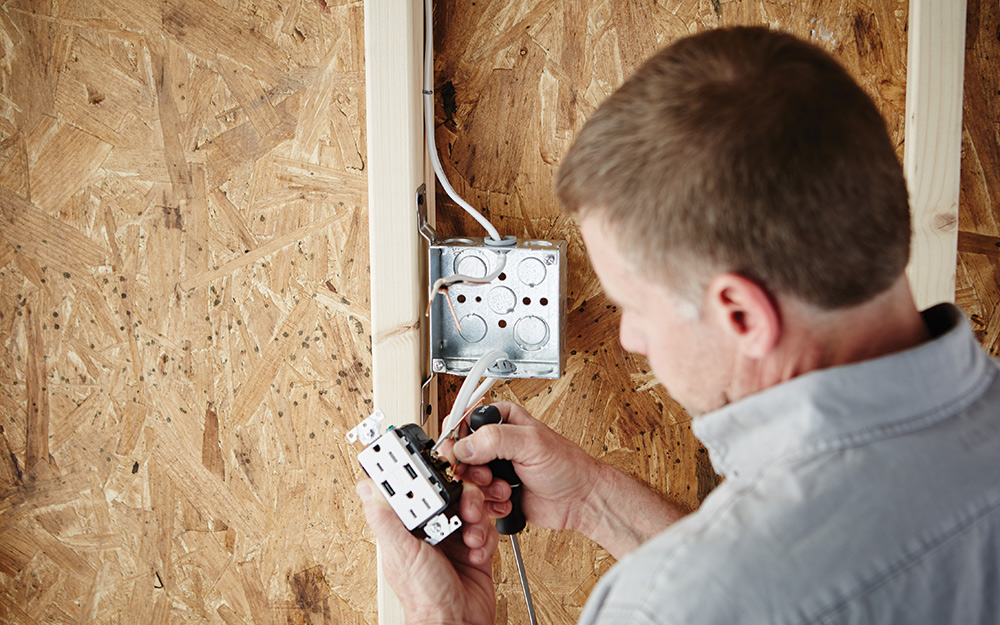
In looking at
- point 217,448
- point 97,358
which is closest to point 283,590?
point 217,448

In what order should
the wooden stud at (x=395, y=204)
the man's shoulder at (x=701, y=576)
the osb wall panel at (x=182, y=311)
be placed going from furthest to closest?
the osb wall panel at (x=182, y=311) < the wooden stud at (x=395, y=204) < the man's shoulder at (x=701, y=576)

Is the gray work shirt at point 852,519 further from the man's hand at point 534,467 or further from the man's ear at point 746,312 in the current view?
the man's hand at point 534,467

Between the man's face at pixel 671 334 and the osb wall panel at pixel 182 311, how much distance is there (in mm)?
512

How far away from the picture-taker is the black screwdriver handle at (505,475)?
3.05ft

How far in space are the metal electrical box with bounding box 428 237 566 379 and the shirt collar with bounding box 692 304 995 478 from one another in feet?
1.22

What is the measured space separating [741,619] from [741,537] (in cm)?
5

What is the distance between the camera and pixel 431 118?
95 centimetres

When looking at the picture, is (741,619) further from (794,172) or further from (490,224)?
(490,224)

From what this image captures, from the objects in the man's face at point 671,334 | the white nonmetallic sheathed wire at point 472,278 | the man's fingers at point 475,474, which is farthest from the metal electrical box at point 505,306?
the man's face at point 671,334

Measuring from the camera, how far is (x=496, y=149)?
0.98m

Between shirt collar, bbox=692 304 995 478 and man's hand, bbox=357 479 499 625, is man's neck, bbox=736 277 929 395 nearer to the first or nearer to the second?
shirt collar, bbox=692 304 995 478

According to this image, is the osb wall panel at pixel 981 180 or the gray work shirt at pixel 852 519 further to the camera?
the osb wall panel at pixel 981 180

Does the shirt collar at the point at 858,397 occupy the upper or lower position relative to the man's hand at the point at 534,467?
upper

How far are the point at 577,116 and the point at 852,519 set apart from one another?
651 mm
